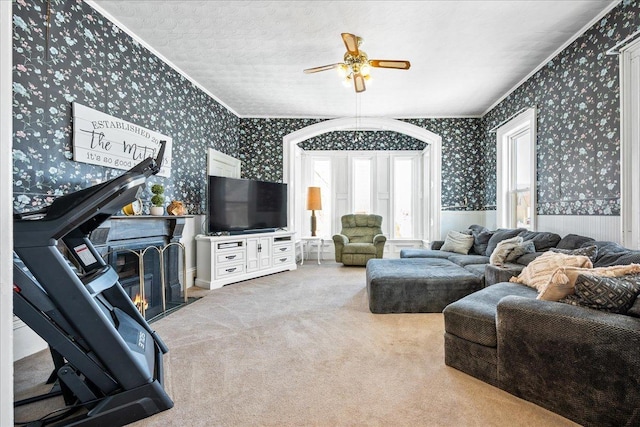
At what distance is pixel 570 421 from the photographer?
1525 millimetres

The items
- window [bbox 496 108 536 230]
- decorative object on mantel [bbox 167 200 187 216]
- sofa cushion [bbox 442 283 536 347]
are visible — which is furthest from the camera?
window [bbox 496 108 536 230]

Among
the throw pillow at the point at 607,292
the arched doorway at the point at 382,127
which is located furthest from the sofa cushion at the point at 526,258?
the arched doorway at the point at 382,127

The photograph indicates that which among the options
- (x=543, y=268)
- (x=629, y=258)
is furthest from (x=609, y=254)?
(x=543, y=268)

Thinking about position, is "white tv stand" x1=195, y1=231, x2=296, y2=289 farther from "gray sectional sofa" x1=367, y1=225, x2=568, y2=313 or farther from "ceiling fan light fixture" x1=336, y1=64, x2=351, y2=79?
"ceiling fan light fixture" x1=336, y1=64, x2=351, y2=79

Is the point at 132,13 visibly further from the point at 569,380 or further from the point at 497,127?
the point at 497,127

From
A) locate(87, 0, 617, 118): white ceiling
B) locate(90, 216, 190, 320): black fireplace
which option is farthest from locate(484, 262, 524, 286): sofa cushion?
locate(90, 216, 190, 320): black fireplace

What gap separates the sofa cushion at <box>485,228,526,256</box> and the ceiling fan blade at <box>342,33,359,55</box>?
296 centimetres

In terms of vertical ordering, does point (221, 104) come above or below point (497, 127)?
above

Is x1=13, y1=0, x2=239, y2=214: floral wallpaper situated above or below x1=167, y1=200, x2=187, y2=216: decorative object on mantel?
above

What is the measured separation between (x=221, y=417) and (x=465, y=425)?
118cm

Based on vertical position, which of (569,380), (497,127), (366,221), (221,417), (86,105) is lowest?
(221,417)

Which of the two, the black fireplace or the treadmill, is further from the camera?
the black fireplace

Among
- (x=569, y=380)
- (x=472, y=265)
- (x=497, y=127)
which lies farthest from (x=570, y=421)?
(x=497, y=127)

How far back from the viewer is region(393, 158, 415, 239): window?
23.1 feet
